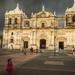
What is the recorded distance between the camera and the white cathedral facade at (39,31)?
204 ft

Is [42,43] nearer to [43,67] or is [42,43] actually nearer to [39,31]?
[39,31]

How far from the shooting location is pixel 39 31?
208 feet

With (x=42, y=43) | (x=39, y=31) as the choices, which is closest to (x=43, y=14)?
(x=39, y=31)

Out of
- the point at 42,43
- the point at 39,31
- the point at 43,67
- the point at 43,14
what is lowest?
the point at 43,67

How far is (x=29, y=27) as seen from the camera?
64.2 meters

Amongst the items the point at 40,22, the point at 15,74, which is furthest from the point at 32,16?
the point at 15,74

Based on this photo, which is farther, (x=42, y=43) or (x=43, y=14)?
(x=42, y=43)

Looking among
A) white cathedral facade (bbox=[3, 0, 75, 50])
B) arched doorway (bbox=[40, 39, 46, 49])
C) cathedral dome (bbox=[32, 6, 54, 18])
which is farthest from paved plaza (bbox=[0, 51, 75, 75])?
arched doorway (bbox=[40, 39, 46, 49])

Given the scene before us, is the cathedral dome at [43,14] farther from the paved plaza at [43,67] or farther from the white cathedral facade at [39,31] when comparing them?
the paved plaza at [43,67]

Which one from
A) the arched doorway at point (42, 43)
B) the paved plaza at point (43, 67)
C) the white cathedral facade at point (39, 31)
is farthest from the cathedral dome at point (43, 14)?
the paved plaza at point (43, 67)

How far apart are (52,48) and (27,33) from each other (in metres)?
7.74

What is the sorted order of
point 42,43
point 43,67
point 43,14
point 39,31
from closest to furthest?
point 43,67 < point 43,14 < point 39,31 < point 42,43

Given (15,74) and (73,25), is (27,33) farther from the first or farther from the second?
(15,74)

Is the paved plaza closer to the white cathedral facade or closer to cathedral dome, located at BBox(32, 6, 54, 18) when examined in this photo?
the white cathedral facade
